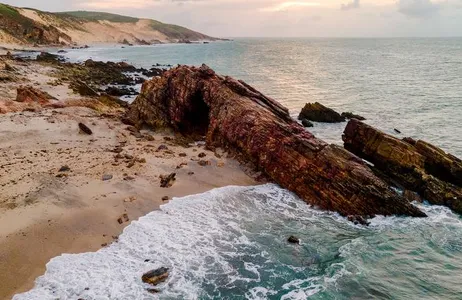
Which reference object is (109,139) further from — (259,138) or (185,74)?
(259,138)

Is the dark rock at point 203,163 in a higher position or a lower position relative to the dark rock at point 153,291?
higher

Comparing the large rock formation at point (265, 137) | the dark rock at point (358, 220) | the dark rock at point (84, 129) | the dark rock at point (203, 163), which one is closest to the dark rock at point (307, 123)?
the large rock formation at point (265, 137)

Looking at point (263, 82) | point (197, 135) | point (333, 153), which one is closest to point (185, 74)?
point (197, 135)

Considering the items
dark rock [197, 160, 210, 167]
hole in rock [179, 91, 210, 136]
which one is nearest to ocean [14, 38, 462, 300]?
dark rock [197, 160, 210, 167]

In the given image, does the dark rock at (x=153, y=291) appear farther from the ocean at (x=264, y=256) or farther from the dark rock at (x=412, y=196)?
the dark rock at (x=412, y=196)

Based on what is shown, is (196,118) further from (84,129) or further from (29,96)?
(29,96)

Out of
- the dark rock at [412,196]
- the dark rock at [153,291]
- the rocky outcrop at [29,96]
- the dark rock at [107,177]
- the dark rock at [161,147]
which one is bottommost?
the dark rock at [153,291]
